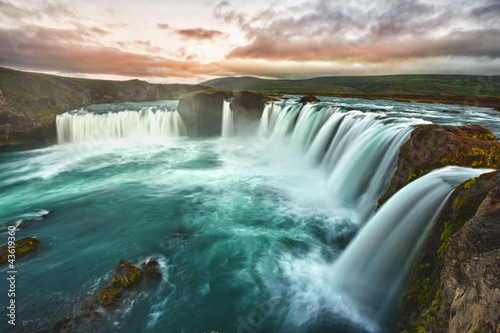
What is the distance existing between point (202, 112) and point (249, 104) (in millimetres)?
7496

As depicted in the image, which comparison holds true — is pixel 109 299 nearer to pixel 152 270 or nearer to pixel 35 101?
pixel 152 270

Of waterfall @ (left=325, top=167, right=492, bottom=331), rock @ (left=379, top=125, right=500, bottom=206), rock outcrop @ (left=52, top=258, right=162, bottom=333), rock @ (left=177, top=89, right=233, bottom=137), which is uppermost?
rock @ (left=177, top=89, right=233, bottom=137)

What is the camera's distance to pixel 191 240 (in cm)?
981

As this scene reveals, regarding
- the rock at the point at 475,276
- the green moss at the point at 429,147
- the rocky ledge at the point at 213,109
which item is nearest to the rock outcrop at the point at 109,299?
the rock at the point at 475,276

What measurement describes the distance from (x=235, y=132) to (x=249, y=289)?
2740 cm

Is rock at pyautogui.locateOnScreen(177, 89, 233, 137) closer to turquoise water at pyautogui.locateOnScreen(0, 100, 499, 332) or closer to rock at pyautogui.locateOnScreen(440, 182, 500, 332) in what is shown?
turquoise water at pyautogui.locateOnScreen(0, 100, 499, 332)

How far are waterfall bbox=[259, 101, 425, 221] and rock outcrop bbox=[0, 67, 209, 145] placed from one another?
35.2 m

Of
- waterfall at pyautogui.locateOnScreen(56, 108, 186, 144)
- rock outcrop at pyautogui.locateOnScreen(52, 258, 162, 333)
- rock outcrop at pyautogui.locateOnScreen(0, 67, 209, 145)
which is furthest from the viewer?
waterfall at pyautogui.locateOnScreen(56, 108, 186, 144)

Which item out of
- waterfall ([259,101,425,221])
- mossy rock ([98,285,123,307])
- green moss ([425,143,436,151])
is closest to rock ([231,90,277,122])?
waterfall ([259,101,425,221])

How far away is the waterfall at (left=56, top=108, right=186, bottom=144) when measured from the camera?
32188 millimetres

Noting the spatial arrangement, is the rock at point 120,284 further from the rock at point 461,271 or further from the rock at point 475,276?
the rock at point 475,276

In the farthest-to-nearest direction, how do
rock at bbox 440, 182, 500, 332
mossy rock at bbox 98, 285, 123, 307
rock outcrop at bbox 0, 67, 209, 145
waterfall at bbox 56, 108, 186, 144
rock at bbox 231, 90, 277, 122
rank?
1. waterfall at bbox 56, 108, 186, 144
2. rock at bbox 231, 90, 277, 122
3. rock outcrop at bbox 0, 67, 209, 145
4. mossy rock at bbox 98, 285, 123, 307
5. rock at bbox 440, 182, 500, 332

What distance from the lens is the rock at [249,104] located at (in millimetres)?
31000

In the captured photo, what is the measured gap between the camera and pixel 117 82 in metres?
71.2
